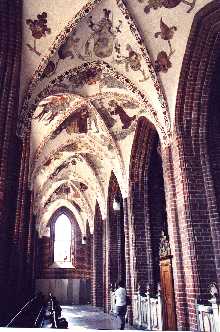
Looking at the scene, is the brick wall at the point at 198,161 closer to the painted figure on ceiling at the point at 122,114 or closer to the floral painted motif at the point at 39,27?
the painted figure on ceiling at the point at 122,114

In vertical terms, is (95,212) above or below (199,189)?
above

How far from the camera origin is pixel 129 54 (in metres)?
8.88

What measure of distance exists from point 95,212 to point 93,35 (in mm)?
12397

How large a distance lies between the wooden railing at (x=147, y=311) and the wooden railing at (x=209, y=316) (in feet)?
9.40

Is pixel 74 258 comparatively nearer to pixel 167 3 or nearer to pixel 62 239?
pixel 62 239

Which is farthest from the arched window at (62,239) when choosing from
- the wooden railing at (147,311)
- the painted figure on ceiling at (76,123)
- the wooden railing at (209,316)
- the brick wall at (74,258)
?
the wooden railing at (209,316)

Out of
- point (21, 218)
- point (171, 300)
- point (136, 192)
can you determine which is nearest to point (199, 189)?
point (171, 300)

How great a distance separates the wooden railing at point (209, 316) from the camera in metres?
6.09

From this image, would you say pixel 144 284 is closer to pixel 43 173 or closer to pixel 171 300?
pixel 171 300

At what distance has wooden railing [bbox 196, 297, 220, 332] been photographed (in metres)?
6.09

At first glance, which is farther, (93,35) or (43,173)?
(43,173)

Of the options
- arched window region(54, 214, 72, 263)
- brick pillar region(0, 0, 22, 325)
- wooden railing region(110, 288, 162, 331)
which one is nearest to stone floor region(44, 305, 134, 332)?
wooden railing region(110, 288, 162, 331)

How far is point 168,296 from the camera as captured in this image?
9.52 m

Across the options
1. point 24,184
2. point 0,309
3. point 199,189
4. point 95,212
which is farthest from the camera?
point 95,212
